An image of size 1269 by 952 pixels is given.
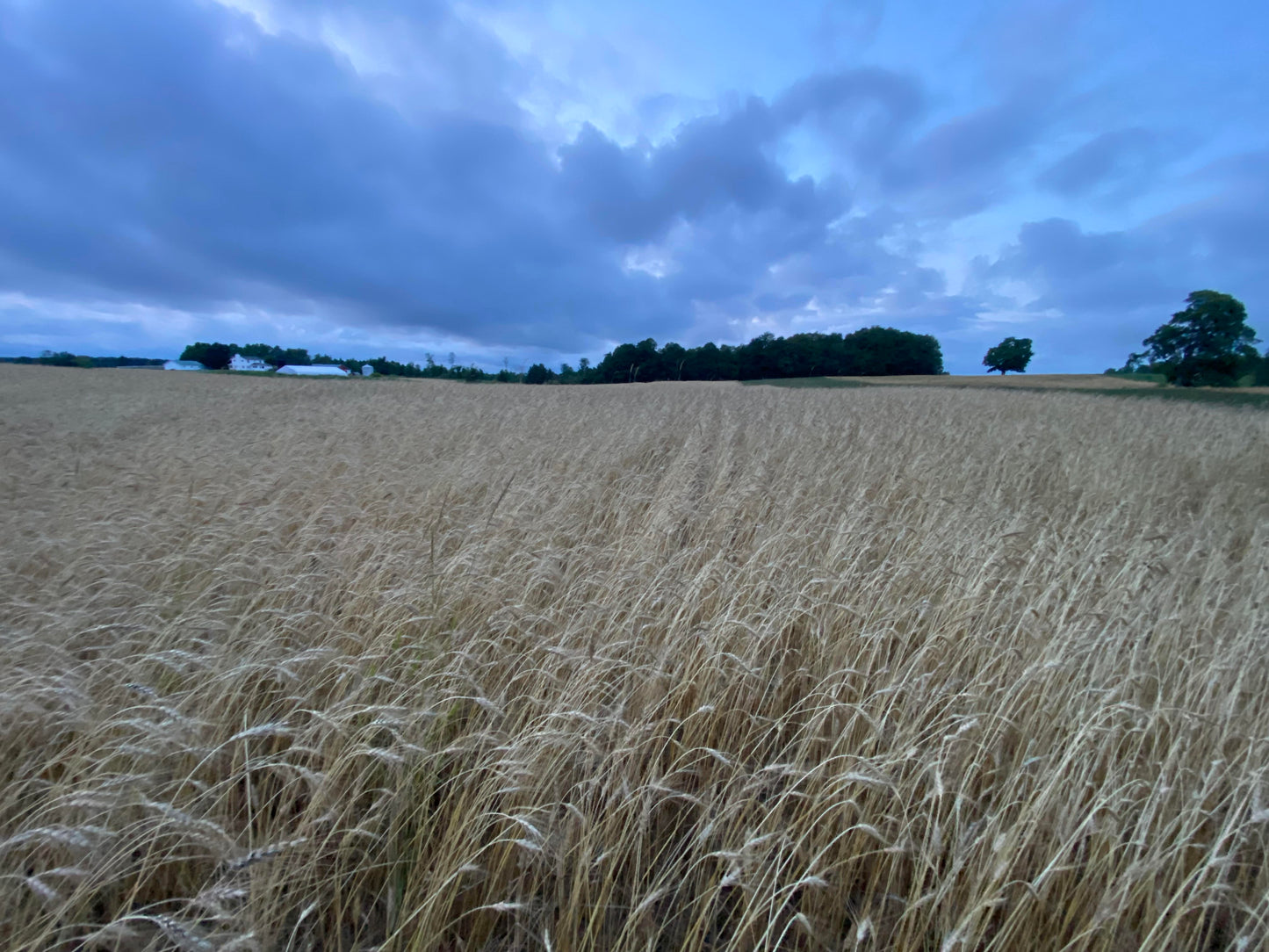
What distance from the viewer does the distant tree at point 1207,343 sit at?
41.9 metres

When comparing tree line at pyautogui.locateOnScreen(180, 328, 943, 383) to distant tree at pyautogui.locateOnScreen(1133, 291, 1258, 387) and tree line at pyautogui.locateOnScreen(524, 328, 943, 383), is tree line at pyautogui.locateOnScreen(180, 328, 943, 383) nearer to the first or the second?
tree line at pyautogui.locateOnScreen(524, 328, 943, 383)

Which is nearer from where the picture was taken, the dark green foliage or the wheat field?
the wheat field

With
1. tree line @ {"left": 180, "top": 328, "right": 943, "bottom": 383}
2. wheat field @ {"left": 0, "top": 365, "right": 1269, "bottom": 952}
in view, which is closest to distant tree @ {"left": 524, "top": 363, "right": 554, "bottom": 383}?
tree line @ {"left": 180, "top": 328, "right": 943, "bottom": 383}

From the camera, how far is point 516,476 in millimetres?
5945

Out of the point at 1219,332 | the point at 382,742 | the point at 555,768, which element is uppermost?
the point at 1219,332

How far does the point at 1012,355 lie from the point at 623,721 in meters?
83.2

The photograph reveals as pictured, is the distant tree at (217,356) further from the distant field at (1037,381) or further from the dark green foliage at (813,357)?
the distant field at (1037,381)

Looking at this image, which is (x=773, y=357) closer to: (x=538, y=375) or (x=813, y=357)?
(x=813, y=357)

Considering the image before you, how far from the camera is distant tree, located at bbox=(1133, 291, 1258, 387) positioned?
41906 millimetres

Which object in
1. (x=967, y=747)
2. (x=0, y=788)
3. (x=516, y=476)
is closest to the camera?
(x=0, y=788)

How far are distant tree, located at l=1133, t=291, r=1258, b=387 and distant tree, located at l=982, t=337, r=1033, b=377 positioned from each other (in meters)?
20.7

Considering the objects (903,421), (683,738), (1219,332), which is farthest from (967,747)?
(1219,332)

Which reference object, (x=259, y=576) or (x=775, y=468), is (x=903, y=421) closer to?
(x=775, y=468)

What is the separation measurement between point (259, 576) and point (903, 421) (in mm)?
11419
